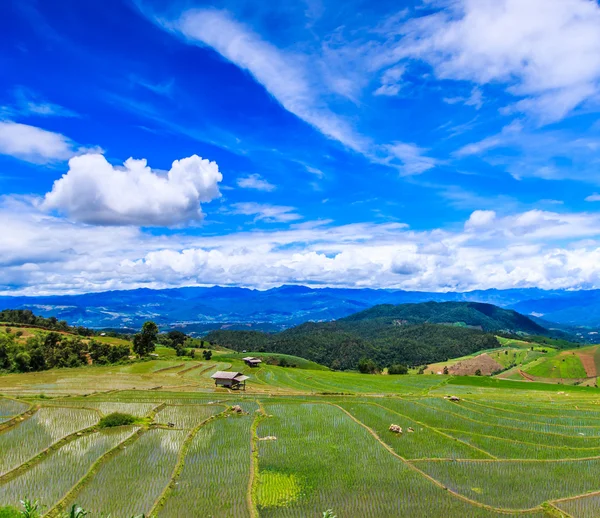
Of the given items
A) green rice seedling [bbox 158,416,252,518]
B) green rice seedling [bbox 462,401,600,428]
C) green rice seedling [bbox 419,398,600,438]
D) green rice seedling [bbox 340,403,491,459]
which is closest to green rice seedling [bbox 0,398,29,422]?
green rice seedling [bbox 158,416,252,518]

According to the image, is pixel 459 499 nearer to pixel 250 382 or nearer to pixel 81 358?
pixel 250 382

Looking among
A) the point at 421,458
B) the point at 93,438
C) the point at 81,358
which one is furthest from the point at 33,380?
the point at 421,458

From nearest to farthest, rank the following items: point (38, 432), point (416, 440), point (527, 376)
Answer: point (38, 432) < point (416, 440) < point (527, 376)

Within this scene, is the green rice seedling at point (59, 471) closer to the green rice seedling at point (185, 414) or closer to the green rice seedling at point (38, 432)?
the green rice seedling at point (38, 432)

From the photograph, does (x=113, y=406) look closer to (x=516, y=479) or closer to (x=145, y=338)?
(x=516, y=479)

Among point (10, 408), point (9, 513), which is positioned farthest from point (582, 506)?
point (10, 408)

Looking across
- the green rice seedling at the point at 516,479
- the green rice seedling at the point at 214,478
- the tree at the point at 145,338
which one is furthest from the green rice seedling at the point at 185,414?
the tree at the point at 145,338
